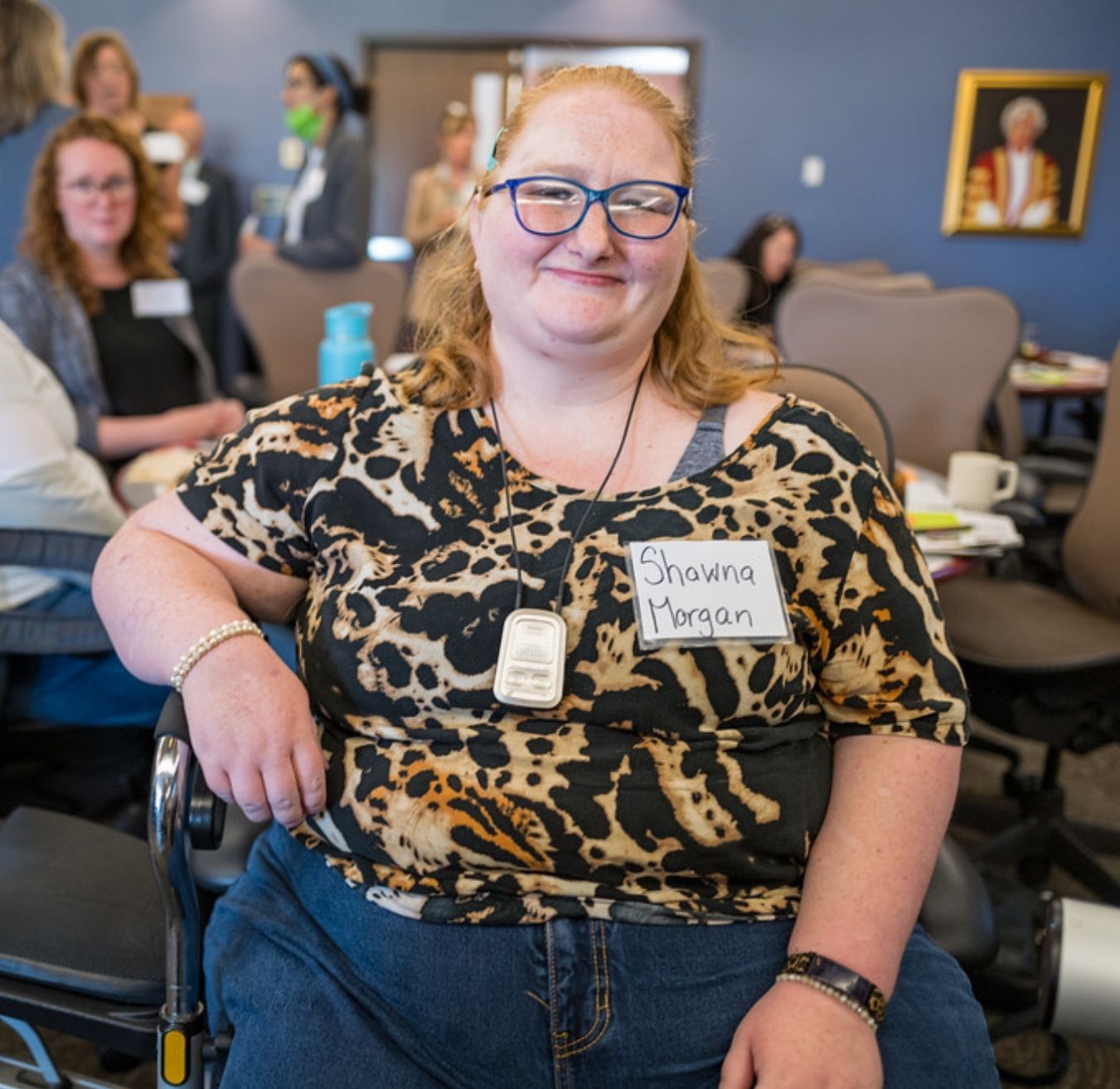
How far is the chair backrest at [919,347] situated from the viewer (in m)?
3.23

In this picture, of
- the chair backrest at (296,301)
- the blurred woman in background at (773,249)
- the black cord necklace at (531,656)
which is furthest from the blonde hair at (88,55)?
the black cord necklace at (531,656)

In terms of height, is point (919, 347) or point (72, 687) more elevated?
point (919, 347)

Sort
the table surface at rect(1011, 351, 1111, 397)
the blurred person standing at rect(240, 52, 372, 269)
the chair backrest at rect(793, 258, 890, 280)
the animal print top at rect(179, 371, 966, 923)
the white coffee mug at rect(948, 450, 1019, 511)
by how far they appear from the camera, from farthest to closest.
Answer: the chair backrest at rect(793, 258, 890, 280), the table surface at rect(1011, 351, 1111, 397), the blurred person standing at rect(240, 52, 372, 269), the white coffee mug at rect(948, 450, 1019, 511), the animal print top at rect(179, 371, 966, 923)

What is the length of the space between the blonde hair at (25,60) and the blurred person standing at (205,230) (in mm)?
2694

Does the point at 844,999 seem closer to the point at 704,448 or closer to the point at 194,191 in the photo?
the point at 704,448

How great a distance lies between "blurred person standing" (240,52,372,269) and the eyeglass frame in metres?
1.20

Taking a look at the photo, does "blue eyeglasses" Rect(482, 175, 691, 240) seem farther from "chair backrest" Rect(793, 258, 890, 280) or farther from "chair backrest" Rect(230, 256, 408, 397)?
"chair backrest" Rect(793, 258, 890, 280)

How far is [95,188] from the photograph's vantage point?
265 cm

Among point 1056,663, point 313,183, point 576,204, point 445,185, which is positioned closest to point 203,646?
point 576,204

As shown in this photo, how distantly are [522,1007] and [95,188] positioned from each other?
233 cm

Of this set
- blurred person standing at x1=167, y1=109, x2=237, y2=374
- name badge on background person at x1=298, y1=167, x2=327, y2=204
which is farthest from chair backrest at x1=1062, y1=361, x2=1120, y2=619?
blurred person standing at x1=167, y1=109, x2=237, y2=374

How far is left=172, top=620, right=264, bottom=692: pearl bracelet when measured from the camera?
3.59 ft

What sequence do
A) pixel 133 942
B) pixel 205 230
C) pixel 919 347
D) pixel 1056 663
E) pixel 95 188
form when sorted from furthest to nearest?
pixel 205 230 → pixel 919 347 → pixel 95 188 → pixel 1056 663 → pixel 133 942

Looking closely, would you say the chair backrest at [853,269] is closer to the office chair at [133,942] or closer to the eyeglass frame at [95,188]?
the eyeglass frame at [95,188]
